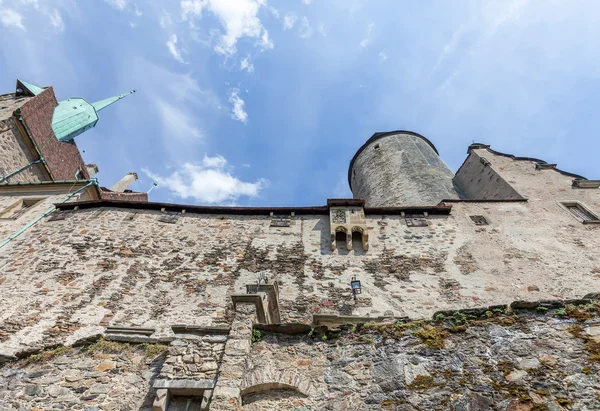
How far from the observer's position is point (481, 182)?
694 inches

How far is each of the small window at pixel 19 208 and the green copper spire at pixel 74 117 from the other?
28.9 feet

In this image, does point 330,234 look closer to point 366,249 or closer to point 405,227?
point 366,249

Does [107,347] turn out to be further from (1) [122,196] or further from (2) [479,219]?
(1) [122,196]

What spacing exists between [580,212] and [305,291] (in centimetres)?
1076

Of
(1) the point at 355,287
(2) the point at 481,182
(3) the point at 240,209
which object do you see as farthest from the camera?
(2) the point at 481,182

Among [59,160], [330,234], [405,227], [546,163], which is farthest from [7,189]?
[546,163]

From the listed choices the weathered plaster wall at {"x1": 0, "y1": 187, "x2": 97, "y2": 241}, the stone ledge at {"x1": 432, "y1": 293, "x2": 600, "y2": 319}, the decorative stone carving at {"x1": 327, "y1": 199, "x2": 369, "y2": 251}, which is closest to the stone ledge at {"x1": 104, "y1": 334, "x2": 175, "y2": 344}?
the stone ledge at {"x1": 432, "y1": 293, "x2": 600, "y2": 319}

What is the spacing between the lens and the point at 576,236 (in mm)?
11797

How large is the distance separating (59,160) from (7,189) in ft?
21.8

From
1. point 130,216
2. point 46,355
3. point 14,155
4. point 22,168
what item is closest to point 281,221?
point 130,216

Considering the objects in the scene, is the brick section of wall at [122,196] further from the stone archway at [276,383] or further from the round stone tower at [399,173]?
the stone archway at [276,383]

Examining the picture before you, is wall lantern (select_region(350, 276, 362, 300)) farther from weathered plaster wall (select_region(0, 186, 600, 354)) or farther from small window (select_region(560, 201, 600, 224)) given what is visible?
small window (select_region(560, 201, 600, 224))

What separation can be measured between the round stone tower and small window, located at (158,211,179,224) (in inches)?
393

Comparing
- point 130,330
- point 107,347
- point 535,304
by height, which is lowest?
point 107,347
